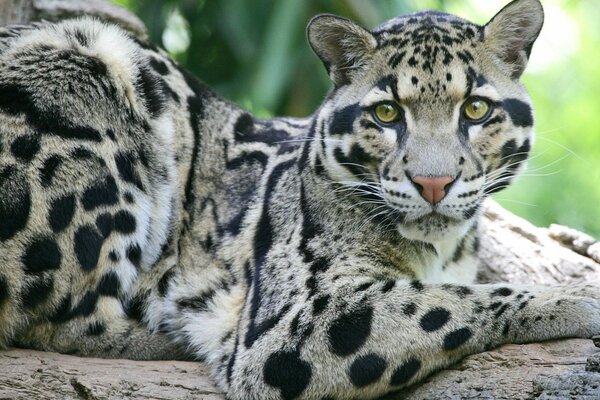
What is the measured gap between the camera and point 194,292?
695cm

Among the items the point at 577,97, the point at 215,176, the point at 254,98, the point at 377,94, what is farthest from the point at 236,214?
the point at 577,97

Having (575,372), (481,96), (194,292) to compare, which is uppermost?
(481,96)

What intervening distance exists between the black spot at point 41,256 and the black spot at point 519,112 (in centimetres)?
311

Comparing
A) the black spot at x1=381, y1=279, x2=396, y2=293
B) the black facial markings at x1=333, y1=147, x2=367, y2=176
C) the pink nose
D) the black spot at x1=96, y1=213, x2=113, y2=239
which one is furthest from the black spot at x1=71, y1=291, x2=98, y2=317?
the pink nose

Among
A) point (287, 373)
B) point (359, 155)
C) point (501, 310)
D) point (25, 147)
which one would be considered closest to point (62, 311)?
point (25, 147)

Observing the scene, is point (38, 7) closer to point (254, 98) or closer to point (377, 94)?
point (254, 98)

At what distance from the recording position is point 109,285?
6.61 metres

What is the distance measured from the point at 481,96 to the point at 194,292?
97.9 inches

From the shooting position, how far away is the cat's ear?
6383 millimetres

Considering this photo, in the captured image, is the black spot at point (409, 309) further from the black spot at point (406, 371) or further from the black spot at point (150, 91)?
the black spot at point (150, 91)

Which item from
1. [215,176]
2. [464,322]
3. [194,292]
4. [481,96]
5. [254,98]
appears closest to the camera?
[464,322]

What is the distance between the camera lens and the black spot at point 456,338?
5605 mm

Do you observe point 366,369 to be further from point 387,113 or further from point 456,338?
point 387,113

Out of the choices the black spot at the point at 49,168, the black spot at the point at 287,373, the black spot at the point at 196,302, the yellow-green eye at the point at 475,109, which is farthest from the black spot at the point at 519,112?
the black spot at the point at 49,168
